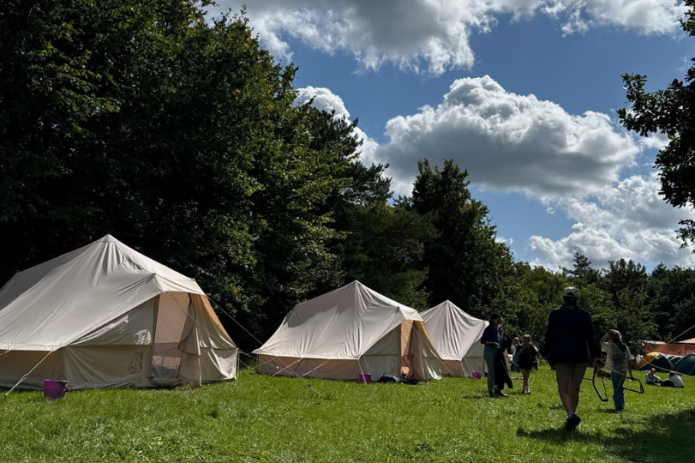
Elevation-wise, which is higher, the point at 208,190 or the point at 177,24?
the point at 177,24

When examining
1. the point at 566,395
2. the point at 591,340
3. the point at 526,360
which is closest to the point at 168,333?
the point at 526,360

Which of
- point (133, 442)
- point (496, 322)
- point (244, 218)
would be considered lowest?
point (133, 442)

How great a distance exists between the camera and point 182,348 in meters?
12.3

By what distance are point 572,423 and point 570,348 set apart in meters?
0.98

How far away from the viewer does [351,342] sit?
15594 millimetres

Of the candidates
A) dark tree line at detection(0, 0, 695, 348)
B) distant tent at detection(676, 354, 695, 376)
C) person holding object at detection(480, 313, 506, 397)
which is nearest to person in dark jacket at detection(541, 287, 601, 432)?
person holding object at detection(480, 313, 506, 397)

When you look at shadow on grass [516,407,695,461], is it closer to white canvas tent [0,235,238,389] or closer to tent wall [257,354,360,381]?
white canvas tent [0,235,238,389]

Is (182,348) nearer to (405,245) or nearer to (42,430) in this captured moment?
(42,430)

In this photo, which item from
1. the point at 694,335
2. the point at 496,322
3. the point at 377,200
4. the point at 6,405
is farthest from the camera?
the point at 694,335

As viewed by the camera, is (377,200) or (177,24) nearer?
(177,24)

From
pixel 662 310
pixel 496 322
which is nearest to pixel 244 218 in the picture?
pixel 496 322

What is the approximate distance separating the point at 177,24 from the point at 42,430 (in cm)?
1670

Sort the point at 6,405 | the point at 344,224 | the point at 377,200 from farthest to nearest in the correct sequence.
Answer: the point at 377,200
the point at 344,224
the point at 6,405

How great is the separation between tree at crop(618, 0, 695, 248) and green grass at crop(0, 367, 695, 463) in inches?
165
